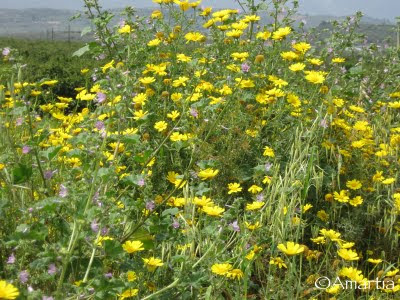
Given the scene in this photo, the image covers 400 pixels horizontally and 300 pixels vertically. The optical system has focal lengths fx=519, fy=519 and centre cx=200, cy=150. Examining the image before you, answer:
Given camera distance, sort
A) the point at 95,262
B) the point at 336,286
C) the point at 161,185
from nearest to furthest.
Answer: the point at 95,262 < the point at 336,286 < the point at 161,185

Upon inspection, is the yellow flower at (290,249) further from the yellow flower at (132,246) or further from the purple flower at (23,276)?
the purple flower at (23,276)

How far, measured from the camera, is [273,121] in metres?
3.12

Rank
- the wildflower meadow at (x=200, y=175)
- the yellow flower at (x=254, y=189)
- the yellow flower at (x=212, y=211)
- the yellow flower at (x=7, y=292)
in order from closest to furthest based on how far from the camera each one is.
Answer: the yellow flower at (x=7, y=292), the wildflower meadow at (x=200, y=175), the yellow flower at (x=212, y=211), the yellow flower at (x=254, y=189)

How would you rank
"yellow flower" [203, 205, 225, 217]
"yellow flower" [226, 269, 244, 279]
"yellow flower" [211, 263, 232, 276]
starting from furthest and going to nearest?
"yellow flower" [203, 205, 225, 217] < "yellow flower" [226, 269, 244, 279] < "yellow flower" [211, 263, 232, 276]

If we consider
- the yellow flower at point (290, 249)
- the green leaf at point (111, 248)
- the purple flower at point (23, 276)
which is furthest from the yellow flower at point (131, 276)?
the yellow flower at point (290, 249)

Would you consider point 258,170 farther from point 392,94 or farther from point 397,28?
point 397,28

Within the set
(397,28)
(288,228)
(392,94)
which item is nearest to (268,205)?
(288,228)

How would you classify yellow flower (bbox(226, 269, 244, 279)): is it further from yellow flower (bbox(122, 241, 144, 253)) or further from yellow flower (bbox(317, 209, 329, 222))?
yellow flower (bbox(317, 209, 329, 222))

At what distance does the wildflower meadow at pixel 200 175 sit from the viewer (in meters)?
1.57

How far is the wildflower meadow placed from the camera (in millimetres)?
1570

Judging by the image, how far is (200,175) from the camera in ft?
7.22

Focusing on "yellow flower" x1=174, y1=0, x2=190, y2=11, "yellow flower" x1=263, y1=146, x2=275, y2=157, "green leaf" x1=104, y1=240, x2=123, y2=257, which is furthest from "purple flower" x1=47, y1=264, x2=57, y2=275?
"yellow flower" x1=174, y1=0, x2=190, y2=11

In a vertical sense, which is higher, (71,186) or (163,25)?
(163,25)

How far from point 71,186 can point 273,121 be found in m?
1.80
